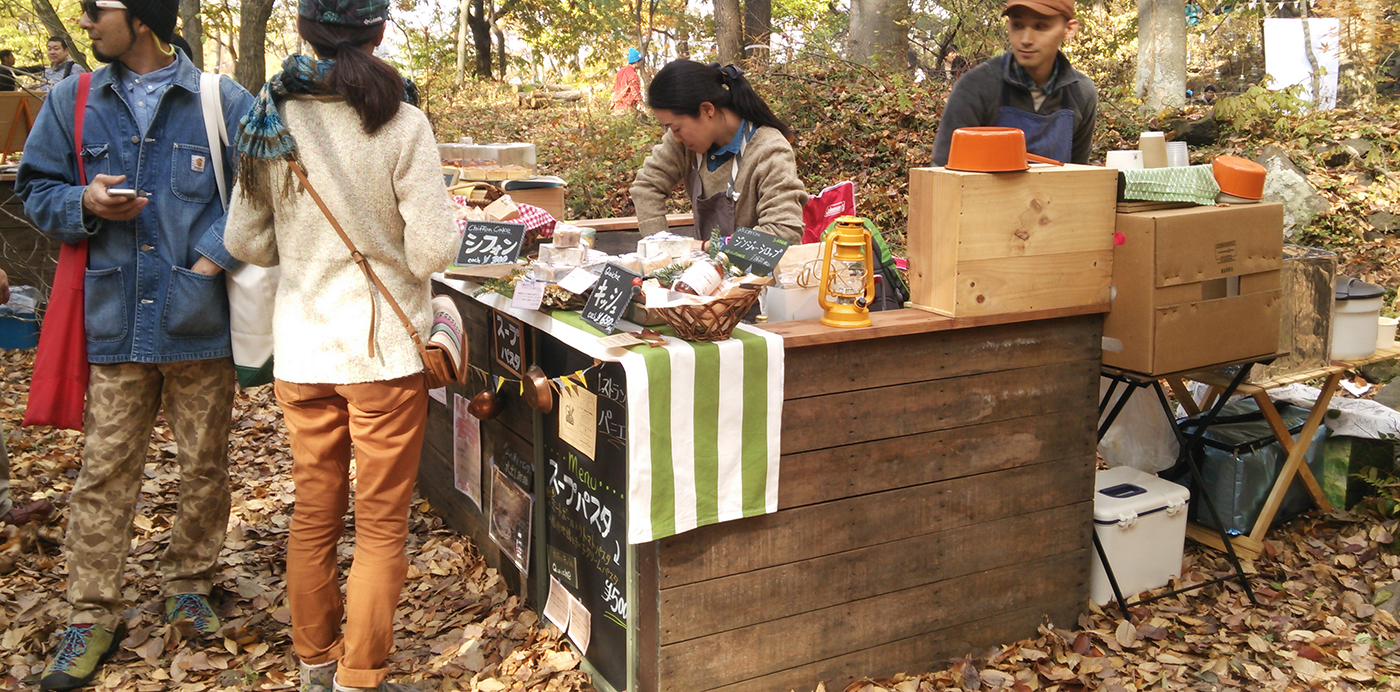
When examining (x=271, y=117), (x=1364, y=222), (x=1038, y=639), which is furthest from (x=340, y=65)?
(x=1364, y=222)

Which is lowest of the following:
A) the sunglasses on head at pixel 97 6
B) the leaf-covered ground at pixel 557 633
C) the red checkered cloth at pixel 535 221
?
the leaf-covered ground at pixel 557 633

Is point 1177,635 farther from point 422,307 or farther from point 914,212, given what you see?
point 422,307

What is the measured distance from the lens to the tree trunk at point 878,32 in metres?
12.1

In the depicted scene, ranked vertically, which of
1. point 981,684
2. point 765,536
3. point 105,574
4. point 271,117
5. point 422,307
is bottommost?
point 981,684

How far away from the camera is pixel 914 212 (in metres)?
3.11

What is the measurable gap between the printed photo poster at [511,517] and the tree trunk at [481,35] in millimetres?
22648

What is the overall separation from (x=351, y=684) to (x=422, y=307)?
3.54 ft

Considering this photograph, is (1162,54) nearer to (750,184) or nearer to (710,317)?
(750,184)

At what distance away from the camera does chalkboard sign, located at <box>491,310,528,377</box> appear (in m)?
3.30

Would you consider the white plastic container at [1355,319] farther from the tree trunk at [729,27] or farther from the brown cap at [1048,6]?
the tree trunk at [729,27]

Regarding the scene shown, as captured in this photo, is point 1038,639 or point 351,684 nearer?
point 351,684

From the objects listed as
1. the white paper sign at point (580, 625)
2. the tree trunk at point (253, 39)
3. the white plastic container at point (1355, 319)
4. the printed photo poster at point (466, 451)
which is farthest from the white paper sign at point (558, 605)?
the tree trunk at point (253, 39)

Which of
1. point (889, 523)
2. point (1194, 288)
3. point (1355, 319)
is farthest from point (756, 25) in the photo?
point (889, 523)

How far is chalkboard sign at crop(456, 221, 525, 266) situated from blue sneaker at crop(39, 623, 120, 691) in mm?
1664
